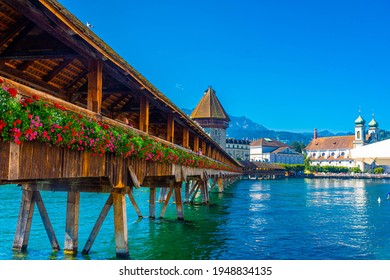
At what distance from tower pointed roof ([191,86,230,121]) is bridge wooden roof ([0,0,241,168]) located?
75564 mm

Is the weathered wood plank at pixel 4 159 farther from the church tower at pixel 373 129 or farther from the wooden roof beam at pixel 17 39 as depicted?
the church tower at pixel 373 129

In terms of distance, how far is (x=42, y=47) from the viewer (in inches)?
398

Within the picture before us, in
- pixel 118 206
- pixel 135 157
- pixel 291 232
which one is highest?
pixel 135 157

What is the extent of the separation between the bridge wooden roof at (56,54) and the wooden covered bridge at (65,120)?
0.07 ft

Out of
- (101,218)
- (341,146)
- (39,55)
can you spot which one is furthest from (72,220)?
(341,146)

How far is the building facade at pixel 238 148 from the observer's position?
16350 centimetres

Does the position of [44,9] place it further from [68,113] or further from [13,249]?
[13,249]

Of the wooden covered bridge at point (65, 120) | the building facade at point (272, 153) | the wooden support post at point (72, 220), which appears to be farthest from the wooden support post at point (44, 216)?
the building facade at point (272, 153)

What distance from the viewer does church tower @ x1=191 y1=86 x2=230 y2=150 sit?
92562 millimetres

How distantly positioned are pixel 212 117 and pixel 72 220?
3142 inches

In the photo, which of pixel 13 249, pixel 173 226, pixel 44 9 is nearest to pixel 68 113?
pixel 44 9

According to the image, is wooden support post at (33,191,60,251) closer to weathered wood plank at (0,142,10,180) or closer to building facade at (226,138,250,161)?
weathered wood plank at (0,142,10,180)

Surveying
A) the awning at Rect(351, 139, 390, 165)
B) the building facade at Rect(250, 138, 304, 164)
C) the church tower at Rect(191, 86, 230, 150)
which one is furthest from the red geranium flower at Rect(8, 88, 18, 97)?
the building facade at Rect(250, 138, 304, 164)

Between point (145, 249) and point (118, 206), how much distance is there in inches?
196
